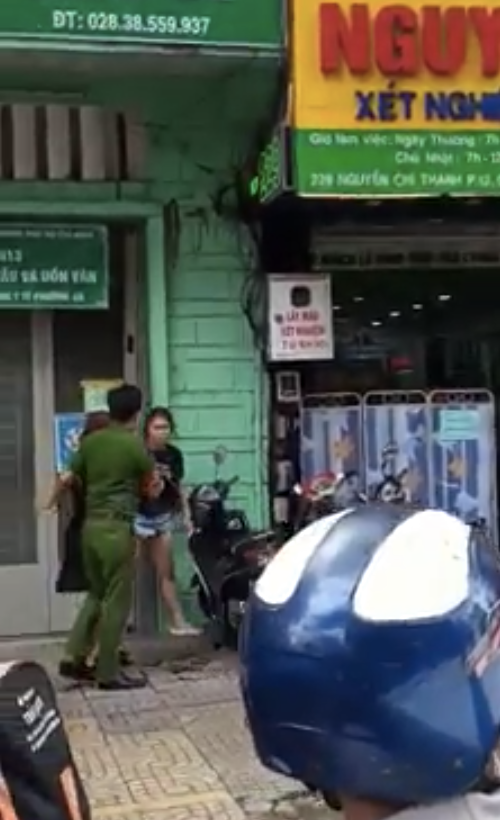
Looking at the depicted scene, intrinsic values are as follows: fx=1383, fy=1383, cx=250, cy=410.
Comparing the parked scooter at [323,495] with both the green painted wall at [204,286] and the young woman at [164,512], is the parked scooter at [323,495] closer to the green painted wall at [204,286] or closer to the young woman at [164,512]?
the green painted wall at [204,286]

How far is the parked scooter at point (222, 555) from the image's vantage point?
8344 millimetres

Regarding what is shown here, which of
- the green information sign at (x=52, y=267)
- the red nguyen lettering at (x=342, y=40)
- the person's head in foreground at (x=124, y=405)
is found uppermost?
the red nguyen lettering at (x=342, y=40)

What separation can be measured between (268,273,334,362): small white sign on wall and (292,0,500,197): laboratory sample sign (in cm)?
130

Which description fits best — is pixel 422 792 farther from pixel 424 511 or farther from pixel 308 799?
pixel 308 799

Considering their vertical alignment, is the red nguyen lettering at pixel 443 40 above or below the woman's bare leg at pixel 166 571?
above

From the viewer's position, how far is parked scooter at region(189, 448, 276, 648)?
834 centimetres

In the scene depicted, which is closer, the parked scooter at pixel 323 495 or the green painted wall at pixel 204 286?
the parked scooter at pixel 323 495

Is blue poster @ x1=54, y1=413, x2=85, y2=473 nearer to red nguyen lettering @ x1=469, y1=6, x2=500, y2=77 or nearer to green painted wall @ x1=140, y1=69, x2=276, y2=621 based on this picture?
green painted wall @ x1=140, y1=69, x2=276, y2=621

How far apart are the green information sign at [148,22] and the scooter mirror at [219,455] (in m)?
2.64

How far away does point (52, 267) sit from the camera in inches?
347

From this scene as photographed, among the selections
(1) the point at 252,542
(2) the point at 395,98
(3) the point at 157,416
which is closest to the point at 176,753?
(1) the point at 252,542

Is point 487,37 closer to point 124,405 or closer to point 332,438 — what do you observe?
point 332,438

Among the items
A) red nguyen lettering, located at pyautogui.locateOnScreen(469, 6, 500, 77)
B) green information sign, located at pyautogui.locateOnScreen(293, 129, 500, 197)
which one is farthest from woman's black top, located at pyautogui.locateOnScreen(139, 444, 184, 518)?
red nguyen lettering, located at pyautogui.locateOnScreen(469, 6, 500, 77)

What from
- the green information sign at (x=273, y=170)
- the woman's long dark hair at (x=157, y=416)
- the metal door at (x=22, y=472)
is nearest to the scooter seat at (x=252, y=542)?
the woman's long dark hair at (x=157, y=416)
